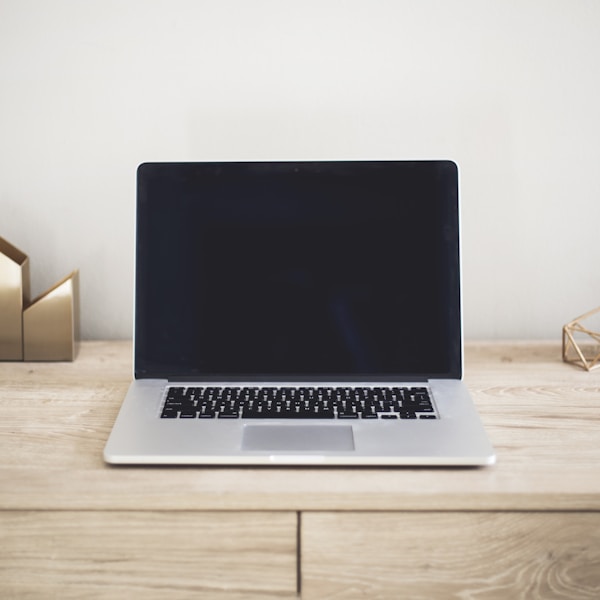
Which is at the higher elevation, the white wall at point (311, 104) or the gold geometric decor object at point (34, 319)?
the white wall at point (311, 104)

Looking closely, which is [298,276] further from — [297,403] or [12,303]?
[12,303]

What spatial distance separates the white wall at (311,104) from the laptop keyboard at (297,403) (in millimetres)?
Result: 387

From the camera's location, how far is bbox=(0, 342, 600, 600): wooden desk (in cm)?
74

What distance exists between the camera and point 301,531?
75 cm

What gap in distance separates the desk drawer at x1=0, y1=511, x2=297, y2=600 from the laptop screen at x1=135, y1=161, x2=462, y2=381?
306mm

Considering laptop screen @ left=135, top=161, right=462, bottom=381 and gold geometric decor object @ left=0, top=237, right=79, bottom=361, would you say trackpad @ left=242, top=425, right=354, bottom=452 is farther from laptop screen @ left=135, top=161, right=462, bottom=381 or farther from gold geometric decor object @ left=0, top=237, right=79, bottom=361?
gold geometric decor object @ left=0, top=237, right=79, bottom=361

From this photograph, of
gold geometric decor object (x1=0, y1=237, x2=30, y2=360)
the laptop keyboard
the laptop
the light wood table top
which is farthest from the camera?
gold geometric decor object (x1=0, y1=237, x2=30, y2=360)

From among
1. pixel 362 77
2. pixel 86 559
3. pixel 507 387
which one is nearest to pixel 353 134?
pixel 362 77

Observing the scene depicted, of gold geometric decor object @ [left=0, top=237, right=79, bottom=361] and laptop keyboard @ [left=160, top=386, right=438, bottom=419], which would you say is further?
gold geometric decor object @ [left=0, top=237, right=79, bottom=361]

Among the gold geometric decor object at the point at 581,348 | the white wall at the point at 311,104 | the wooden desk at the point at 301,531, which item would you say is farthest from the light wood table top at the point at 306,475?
the white wall at the point at 311,104

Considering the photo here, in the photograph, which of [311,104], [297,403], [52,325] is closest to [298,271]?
[297,403]

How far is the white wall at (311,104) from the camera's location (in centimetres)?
116

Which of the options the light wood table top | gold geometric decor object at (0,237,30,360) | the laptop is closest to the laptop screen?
the laptop

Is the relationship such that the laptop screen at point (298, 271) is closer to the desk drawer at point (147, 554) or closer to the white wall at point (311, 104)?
the white wall at point (311, 104)
